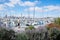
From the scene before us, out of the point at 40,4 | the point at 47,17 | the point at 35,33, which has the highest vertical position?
the point at 40,4

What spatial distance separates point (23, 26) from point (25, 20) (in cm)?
23

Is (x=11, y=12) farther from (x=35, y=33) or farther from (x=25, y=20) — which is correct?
(x=35, y=33)

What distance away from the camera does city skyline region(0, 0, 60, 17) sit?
6.93 m

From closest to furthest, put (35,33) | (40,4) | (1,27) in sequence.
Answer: (1,27)
(35,33)
(40,4)

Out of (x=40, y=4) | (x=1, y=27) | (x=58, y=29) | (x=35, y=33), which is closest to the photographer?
(x=1, y=27)

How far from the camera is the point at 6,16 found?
266 inches

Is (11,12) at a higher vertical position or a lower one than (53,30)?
higher

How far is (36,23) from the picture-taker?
696 cm

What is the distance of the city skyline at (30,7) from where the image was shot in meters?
6.93

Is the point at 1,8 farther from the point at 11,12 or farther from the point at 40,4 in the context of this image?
the point at 40,4

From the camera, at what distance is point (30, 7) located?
7.14m

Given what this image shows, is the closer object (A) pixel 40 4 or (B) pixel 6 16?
(B) pixel 6 16

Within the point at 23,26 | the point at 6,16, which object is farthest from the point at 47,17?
the point at 6,16

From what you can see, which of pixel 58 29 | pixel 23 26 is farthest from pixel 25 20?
pixel 58 29
